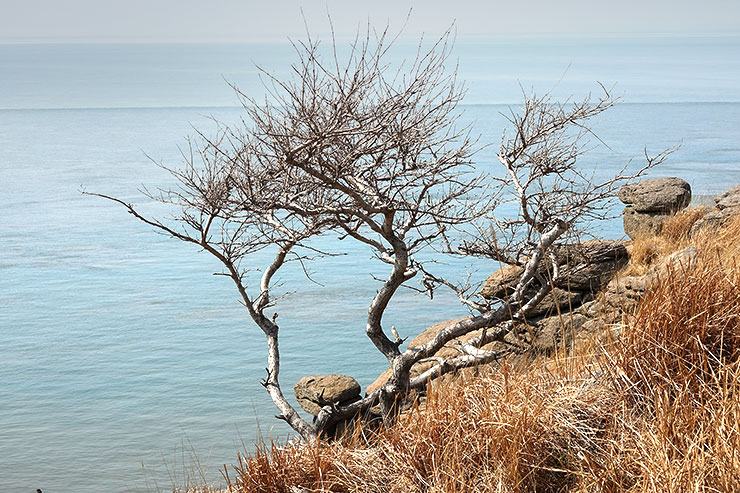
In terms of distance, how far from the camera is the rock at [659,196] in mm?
12812

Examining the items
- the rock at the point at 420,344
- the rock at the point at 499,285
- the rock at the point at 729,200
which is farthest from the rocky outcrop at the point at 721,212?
the rock at the point at 420,344

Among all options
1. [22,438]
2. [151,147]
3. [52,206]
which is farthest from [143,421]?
[151,147]

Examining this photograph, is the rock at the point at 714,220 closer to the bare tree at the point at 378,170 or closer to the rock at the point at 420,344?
the bare tree at the point at 378,170

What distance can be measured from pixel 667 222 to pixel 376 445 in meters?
9.56

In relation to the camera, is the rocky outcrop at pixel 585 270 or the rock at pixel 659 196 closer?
the rocky outcrop at pixel 585 270

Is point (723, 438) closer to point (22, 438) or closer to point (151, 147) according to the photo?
point (22, 438)

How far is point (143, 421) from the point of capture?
50.0 ft

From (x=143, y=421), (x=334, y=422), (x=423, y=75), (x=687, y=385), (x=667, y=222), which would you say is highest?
(x=423, y=75)

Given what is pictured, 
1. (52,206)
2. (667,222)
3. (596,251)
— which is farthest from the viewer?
(52,206)

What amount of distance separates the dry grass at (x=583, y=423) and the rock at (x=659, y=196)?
938 cm

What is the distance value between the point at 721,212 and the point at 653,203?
227 centimetres

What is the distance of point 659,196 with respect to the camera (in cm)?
1289

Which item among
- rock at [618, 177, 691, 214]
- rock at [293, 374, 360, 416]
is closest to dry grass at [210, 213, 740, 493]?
rock at [293, 374, 360, 416]

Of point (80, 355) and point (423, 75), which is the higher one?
point (423, 75)
